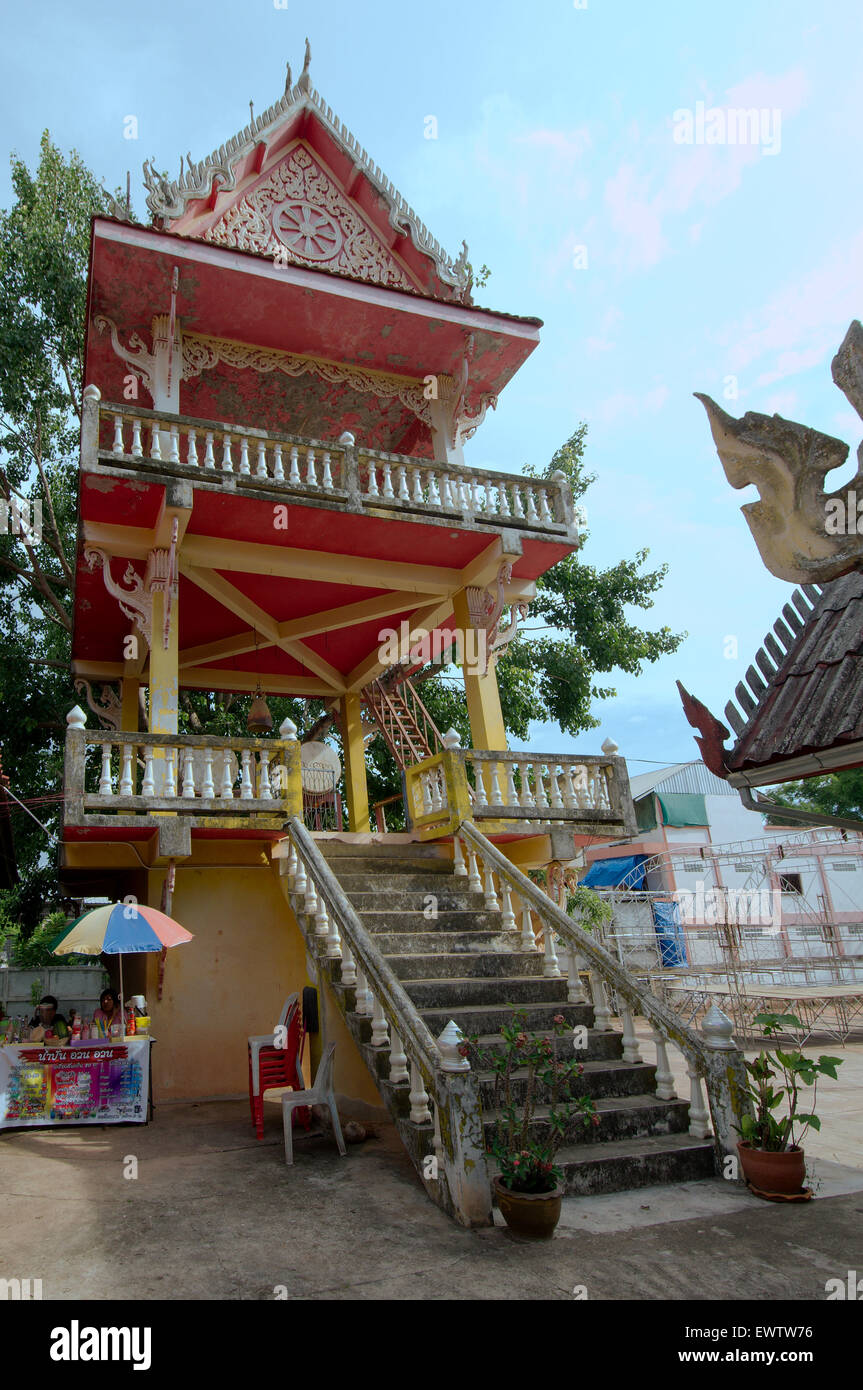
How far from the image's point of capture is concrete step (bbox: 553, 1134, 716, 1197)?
4.90m

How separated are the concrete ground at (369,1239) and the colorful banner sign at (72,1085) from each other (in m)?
1.73

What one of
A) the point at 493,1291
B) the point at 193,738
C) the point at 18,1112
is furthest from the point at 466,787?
the point at 493,1291

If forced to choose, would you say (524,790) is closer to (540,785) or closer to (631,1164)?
(540,785)

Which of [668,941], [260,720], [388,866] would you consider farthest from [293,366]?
[668,941]

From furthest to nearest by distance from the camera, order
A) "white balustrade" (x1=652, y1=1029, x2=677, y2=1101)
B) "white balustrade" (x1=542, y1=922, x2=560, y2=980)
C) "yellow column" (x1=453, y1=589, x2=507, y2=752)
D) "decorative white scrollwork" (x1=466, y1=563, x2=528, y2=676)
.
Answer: "decorative white scrollwork" (x1=466, y1=563, x2=528, y2=676) → "yellow column" (x1=453, y1=589, x2=507, y2=752) → "white balustrade" (x1=542, y1=922, x2=560, y2=980) → "white balustrade" (x1=652, y1=1029, x2=677, y2=1101)

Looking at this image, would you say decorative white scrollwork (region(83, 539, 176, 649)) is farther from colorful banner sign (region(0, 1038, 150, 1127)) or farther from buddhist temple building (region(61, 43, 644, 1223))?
colorful banner sign (region(0, 1038, 150, 1127))

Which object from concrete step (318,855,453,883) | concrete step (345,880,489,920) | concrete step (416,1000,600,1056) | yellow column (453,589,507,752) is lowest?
concrete step (416,1000,600,1056)

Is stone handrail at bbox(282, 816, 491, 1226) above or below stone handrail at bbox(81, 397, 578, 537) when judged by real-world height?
below

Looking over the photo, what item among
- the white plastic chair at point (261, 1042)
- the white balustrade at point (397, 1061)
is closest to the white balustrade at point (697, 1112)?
the white balustrade at point (397, 1061)

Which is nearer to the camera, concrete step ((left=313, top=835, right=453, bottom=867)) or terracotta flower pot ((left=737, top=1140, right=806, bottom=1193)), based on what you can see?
terracotta flower pot ((left=737, top=1140, right=806, bottom=1193))

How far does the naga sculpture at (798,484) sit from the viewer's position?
10.1 ft

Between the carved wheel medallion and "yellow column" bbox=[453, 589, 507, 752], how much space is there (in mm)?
5224

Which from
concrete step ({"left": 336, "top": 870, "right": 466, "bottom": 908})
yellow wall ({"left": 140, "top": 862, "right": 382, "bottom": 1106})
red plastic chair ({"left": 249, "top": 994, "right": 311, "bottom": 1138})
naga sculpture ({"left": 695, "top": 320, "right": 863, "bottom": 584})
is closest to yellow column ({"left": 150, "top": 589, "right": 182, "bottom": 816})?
yellow wall ({"left": 140, "top": 862, "right": 382, "bottom": 1106})

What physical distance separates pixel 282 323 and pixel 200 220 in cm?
164
